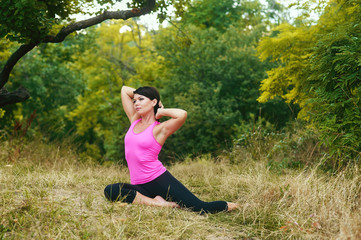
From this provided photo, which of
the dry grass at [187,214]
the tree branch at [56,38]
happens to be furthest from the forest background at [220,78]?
the dry grass at [187,214]

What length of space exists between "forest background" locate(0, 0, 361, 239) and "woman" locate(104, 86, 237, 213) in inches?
6.8

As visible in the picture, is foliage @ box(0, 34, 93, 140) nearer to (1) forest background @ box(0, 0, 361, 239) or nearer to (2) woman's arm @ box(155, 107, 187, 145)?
(1) forest background @ box(0, 0, 361, 239)

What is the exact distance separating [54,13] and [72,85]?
33.5 ft

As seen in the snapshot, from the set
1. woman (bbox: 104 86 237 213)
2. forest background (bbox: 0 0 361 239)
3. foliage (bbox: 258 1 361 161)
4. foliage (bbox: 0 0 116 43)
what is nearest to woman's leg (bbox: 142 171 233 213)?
woman (bbox: 104 86 237 213)

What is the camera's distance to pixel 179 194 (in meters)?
3.78

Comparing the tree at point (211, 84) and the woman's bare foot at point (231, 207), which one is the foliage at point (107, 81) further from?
the woman's bare foot at point (231, 207)

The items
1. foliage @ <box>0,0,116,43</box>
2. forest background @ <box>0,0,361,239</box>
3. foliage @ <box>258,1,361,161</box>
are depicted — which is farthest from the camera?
foliage @ <box>0,0,116,43</box>

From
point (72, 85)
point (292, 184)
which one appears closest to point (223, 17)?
point (72, 85)

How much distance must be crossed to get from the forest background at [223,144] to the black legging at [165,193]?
0.14 metres

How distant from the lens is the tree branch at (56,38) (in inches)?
228

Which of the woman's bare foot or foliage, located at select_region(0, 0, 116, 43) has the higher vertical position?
foliage, located at select_region(0, 0, 116, 43)

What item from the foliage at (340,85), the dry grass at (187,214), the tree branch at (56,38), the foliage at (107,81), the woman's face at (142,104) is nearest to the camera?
the dry grass at (187,214)

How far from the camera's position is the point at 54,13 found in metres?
6.48

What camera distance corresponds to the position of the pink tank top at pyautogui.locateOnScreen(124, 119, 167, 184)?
3.79 metres
